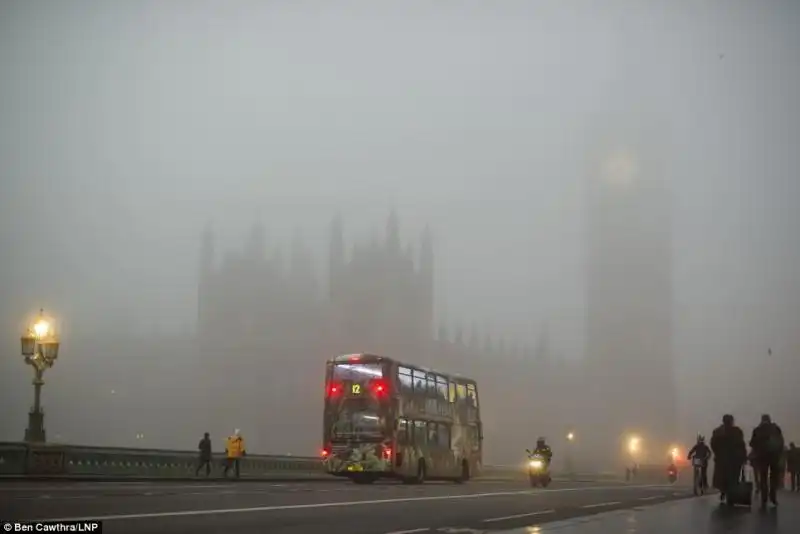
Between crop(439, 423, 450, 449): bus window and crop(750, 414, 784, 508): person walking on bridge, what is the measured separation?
17227 mm

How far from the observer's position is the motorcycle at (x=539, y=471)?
33.5 metres

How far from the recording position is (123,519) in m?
11.3

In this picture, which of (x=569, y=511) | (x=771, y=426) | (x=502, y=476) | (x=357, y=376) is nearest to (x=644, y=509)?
(x=569, y=511)

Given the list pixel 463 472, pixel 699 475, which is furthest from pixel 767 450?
pixel 463 472

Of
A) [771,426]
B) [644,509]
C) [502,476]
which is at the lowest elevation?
[502,476]

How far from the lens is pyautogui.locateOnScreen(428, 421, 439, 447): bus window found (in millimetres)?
33078

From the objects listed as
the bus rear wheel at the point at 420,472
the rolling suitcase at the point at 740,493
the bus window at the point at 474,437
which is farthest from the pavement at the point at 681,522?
the bus window at the point at 474,437

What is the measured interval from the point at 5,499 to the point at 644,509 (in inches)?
449

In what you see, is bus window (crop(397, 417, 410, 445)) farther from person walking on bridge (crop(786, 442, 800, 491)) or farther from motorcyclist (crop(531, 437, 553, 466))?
person walking on bridge (crop(786, 442, 800, 491))

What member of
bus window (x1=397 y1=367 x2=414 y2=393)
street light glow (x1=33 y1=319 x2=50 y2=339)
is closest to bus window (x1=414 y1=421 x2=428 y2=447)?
bus window (x1=397 y1=367 x2=414 y2=393)

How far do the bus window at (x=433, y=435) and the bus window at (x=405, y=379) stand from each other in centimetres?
237

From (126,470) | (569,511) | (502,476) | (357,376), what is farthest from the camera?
(502,476)

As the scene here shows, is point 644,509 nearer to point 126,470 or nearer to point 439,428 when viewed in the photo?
point 439,428

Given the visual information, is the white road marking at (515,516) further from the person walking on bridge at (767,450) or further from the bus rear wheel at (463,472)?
the bus rear wheel at (463,472)
